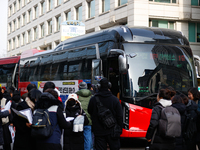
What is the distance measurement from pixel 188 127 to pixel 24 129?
2847mm

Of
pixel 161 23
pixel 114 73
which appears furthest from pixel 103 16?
pixel 114 73

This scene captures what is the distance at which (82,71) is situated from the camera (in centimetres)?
1223

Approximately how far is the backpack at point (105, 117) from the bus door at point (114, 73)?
13.4ft

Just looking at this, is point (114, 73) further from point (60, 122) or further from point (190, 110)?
point (60, 122)

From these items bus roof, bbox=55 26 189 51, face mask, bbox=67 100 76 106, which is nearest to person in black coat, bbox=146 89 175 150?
face mask, bbox=67 100 76 106

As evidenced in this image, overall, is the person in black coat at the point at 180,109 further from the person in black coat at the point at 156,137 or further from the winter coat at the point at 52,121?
the winter coat at the point at 52,121

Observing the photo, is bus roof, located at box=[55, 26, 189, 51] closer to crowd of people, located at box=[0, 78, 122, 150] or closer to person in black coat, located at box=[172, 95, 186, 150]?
crowd of people, located at box=[0, 78, 122, 150]

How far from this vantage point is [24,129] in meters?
5.57

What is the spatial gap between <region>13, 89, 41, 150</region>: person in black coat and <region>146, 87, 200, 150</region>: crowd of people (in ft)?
6.41

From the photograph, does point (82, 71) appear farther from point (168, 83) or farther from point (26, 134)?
point (26, 134)

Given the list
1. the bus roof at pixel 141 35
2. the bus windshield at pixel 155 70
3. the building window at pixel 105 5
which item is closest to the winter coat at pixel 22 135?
the bus windshield at pixel 155 70

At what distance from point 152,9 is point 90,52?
15.6 metres

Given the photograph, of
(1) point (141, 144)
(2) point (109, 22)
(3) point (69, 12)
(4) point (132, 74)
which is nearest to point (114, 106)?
(4) point (132, 74)

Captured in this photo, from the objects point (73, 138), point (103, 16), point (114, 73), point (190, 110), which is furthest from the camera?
point (103, 16)
